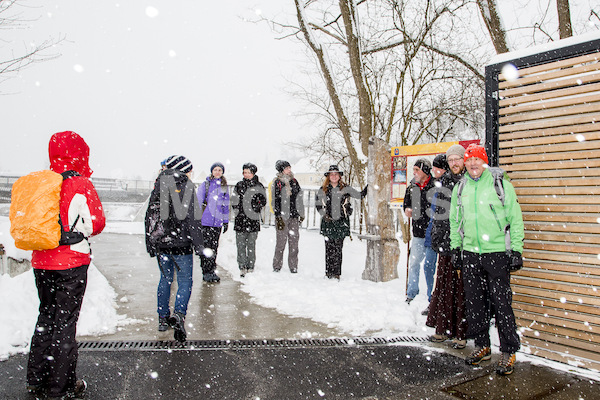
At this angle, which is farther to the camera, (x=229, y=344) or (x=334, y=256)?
(x=334, y=256)

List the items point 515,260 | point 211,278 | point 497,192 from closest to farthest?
point 515,260 < point 497,192 < point 211,278

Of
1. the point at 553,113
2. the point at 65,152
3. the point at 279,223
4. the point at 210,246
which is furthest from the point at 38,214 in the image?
the point at 279,223

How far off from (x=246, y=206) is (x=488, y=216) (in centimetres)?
468

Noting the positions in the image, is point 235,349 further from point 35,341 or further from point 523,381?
point 523,381

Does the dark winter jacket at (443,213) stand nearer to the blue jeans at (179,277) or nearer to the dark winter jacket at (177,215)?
the dark winter jacket at (177,215)

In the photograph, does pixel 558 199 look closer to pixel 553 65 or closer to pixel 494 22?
pixel 553 65

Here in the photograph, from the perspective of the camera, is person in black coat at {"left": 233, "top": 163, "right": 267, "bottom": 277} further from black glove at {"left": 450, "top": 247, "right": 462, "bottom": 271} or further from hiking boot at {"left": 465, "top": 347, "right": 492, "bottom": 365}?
hiking boot at {"left": 465, "top": 347, "right": 492, "bottom": 365}

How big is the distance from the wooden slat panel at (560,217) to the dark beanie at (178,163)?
371 cm

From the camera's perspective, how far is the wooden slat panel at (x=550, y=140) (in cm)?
388

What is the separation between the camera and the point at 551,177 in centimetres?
415

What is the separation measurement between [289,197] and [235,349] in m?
4.07

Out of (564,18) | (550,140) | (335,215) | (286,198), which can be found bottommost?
(335,215)

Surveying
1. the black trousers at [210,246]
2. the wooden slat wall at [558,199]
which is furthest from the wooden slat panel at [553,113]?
the black trousers at [210,246]

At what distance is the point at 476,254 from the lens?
392 centimetres
